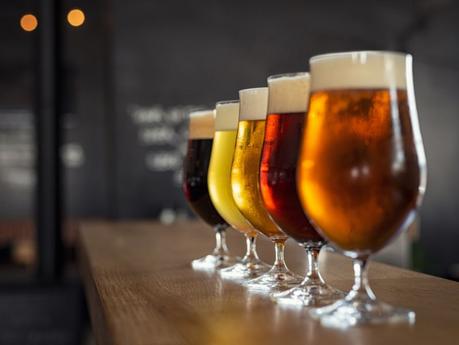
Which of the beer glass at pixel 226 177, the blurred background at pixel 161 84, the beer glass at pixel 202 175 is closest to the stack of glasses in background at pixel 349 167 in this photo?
the beer glass at pixel 226 177

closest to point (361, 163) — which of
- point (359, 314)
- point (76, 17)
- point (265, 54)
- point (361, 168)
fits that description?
point (361, 168)

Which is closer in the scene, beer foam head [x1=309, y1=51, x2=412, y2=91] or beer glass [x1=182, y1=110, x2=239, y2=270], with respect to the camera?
beer foam head [x1=309, y1=51, x2=412, y2=91]

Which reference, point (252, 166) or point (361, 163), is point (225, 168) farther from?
point (361, 163)

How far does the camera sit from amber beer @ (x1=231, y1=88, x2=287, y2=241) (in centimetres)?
103

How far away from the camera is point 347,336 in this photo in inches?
26.8

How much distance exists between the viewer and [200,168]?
1315 millimetres

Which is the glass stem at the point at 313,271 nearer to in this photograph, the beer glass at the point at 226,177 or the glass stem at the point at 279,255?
the glass stem at the point at 279,255

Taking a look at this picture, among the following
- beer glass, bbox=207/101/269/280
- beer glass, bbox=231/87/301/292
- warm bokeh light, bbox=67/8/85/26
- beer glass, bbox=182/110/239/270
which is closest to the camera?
beer glass, bbox=231/87/301/292

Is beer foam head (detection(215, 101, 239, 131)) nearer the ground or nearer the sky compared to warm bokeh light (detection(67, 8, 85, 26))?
nearer the ground

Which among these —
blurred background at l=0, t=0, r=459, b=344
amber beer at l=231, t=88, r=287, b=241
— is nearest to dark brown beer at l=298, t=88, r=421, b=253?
amber beer at l=231, t=88, r=287, b=241

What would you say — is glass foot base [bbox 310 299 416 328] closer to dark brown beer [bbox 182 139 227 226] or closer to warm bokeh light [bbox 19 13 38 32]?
dark brown beer [bbox 182 139 227 226]

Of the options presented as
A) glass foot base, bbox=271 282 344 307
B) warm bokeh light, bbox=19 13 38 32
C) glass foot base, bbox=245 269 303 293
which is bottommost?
glass foot base, bbox=245 269 303 293

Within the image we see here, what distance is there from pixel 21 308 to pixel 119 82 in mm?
2148

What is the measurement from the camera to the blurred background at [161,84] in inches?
212
